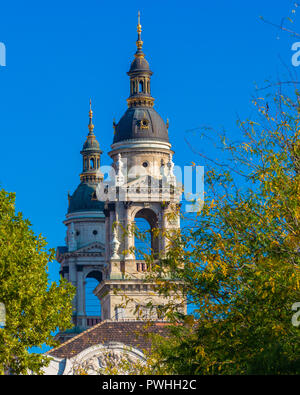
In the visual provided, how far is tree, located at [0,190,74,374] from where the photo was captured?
6150 cm

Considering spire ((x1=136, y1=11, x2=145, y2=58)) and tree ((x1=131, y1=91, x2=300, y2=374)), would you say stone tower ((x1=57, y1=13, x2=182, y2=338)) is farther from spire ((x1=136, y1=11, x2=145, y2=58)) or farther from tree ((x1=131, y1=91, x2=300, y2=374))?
tree ((x1=131, y1=91, x2=300, y2=374))

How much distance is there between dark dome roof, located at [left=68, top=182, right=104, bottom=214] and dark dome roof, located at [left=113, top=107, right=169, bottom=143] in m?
35.0

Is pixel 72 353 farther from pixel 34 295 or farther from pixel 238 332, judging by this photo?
pixel 238 332

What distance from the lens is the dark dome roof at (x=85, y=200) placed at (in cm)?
16200

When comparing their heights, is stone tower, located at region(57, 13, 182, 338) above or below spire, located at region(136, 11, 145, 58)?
below

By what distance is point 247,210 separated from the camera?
1761 inches

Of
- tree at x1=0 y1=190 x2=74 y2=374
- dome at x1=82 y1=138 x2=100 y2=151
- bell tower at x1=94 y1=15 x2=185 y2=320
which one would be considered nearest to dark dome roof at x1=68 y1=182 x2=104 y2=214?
dome at x1=82 y1=138 x2=100 y2=151

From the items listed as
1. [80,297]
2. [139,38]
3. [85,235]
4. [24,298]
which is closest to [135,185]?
[139,38]

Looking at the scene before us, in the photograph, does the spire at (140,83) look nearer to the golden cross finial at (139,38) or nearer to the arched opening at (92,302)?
the golden cross finial at (139,38)

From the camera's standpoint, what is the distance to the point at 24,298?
6206 centimetres

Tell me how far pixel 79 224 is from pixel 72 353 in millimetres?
69945

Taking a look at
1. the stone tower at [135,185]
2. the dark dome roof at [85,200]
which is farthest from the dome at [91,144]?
the stone tower at [135,185]
